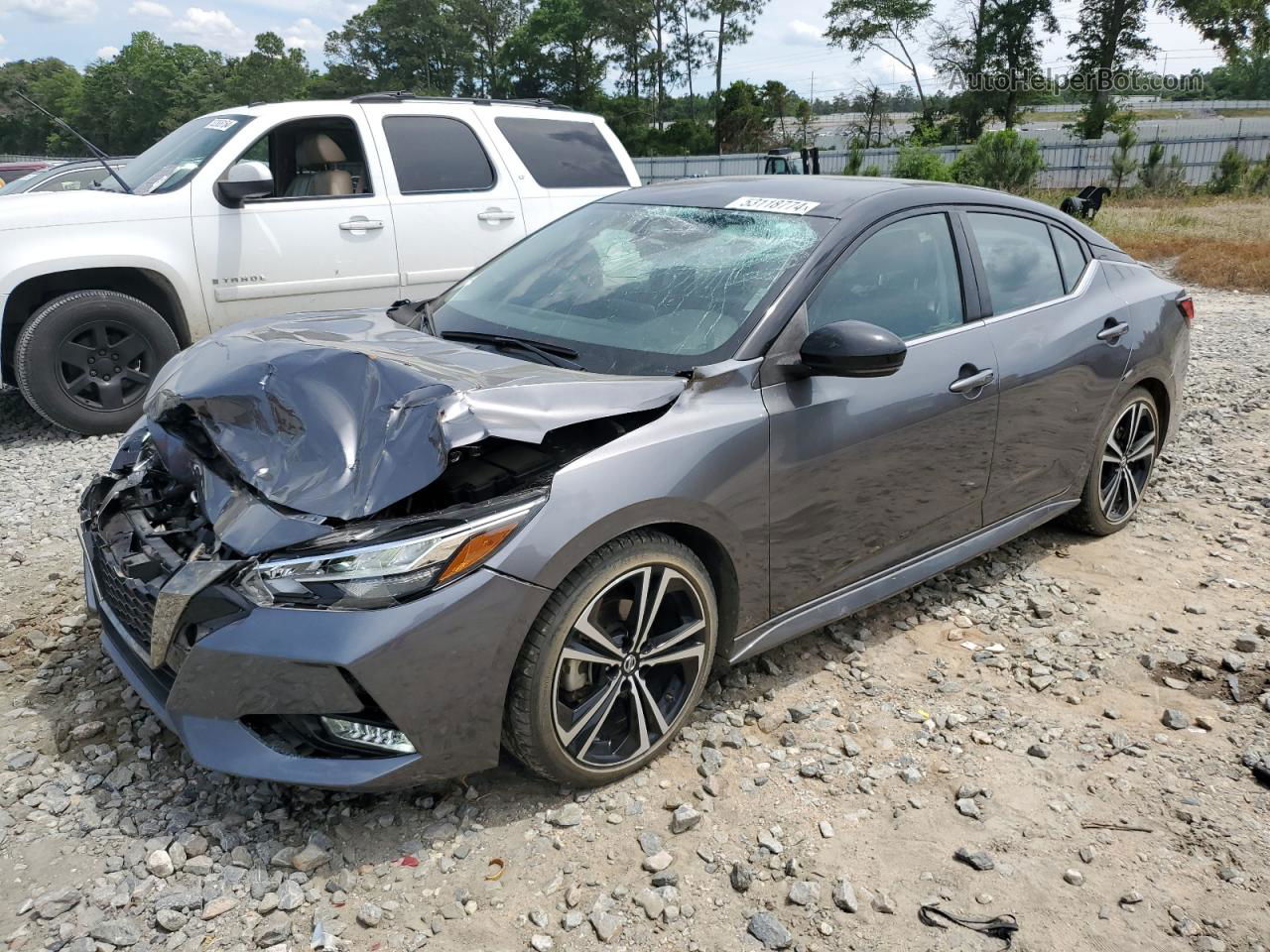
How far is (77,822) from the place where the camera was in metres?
2.70

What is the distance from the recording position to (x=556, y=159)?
7.57 metres

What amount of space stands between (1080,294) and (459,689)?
10.6 ft

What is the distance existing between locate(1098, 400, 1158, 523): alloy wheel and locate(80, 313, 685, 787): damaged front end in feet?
8.82

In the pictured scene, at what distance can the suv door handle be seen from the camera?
424 centimetres

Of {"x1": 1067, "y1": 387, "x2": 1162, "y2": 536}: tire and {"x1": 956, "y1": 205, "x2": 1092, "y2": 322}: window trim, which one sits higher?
{"x1": 956, "y1": 205, "x2": 1092, "y2": 322}: window trim

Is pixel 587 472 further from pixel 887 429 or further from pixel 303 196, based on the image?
pixel 303 196

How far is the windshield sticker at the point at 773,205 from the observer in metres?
3.50

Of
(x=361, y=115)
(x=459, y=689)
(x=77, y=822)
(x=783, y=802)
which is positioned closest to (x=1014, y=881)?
(x=783, y=802)

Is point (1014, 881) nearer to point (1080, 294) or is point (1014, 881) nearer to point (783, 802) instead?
point (783, 802)

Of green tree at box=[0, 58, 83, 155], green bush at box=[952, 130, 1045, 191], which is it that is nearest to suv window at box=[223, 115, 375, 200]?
green bush at box=[952, 130, 1045, 191]

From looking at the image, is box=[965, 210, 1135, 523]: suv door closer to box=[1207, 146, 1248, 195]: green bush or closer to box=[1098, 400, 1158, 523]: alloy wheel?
box=[1098, 400, 1158, 523]: alloy wheel

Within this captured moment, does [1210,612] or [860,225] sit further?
[1210,612]

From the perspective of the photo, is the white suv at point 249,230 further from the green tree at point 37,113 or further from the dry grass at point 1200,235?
the green tree at point 37,113

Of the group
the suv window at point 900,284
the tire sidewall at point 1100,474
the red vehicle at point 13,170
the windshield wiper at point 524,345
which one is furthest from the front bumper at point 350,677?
the red vehicle at point 13,170
